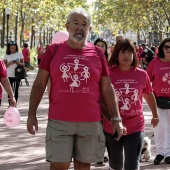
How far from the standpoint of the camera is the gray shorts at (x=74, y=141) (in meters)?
5.12

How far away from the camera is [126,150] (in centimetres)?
608

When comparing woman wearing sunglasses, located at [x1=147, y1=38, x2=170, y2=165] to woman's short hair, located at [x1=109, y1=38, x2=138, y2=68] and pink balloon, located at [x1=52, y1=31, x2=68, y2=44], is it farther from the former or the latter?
woman's short hair, located at [x1=109, y1=38, x2=138, y2=68]

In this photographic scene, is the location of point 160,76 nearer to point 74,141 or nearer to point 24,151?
point 24,151

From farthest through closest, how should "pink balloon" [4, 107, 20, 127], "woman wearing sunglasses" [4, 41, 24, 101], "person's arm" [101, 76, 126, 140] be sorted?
"woman wearing sunglasses" [4, 41, 24, 101] < "pink balloon" [4, 107, 20, 127] < "person's arm" [101, 76, 126, 140]

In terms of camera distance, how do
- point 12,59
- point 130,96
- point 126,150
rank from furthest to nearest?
point 12,59
point 130,96
point 126,150

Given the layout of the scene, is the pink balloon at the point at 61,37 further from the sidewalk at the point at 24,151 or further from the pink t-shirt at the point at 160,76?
the sidewalk at the point at 24,151

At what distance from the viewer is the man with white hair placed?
512cm

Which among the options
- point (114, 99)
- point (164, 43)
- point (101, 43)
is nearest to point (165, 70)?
point (164, 43)

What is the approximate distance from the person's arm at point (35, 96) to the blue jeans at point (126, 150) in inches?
48.1

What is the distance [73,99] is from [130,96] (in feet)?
4.13

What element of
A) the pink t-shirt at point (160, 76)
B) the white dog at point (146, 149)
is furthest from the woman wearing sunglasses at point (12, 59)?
the pink t-shirt at point (160, 76)

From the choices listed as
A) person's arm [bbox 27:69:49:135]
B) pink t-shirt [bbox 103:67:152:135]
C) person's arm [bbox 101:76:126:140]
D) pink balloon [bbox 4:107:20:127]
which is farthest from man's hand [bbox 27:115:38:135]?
pink balloon [bbox 4:107:20:127]

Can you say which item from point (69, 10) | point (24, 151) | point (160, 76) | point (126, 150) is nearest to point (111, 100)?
point (126, 150)

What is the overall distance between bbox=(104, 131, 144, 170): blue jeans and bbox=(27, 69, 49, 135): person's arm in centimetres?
122
